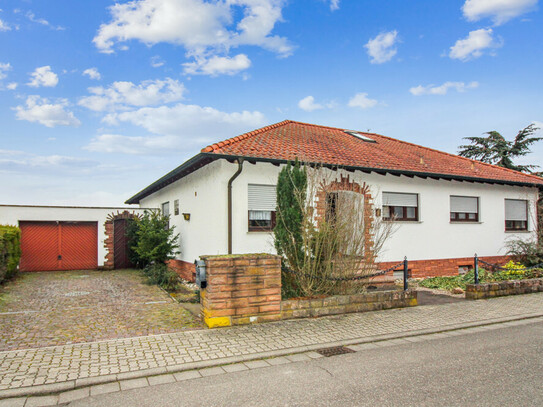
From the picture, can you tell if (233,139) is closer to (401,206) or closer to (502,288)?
(401,206)

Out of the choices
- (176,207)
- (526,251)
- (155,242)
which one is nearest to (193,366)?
(155,242)

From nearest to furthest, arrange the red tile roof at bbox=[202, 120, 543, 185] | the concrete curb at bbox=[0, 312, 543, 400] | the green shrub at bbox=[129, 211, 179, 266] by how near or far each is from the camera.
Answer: the concrete curb at bbox=[0, 312, 543, 400] → the red tile roof at bbox=[202, 120, 543, 185] → the green shrub at bbox=[129, 211, 179, 266]

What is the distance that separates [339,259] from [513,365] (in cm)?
356

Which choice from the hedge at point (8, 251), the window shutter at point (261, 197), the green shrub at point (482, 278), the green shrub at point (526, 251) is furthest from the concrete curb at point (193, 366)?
the hedge at point (8, 251)

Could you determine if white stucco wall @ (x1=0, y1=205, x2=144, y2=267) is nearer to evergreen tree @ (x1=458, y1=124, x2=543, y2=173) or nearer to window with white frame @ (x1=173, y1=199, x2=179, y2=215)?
window with white frame @ (x1=173, y1=199, x2=179, y2=215)

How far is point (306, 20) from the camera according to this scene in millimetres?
11258

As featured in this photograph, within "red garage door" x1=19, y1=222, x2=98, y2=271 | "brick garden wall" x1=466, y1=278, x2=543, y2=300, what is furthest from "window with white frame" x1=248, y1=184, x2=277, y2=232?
"red garage door" x1=19, y1=222, x2=98, y2=271

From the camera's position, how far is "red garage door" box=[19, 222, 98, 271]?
16875 millimetres

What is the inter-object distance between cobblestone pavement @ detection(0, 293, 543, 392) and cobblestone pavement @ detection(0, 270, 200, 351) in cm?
62

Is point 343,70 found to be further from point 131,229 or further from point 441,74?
point 131,229

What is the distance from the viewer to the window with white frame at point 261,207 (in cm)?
1117

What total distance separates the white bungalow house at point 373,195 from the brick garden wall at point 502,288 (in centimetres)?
344

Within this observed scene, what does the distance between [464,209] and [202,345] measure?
39.3ft

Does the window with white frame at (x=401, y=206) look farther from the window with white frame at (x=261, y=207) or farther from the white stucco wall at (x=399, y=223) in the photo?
the window with white frame at (x=261, y=207)
